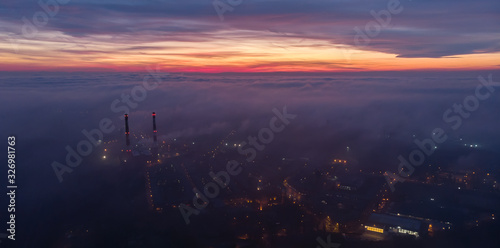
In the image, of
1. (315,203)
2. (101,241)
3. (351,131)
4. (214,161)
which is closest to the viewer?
(101,241)

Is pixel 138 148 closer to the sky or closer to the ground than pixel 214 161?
closer to the sky

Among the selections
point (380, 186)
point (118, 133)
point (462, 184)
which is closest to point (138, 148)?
point (118, 133)

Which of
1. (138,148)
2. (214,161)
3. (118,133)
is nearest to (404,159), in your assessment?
(214,161)

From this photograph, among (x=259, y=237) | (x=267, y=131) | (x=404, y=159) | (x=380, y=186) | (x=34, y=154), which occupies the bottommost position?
(x=259, y=237)

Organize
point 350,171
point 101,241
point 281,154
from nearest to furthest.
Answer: point 101,241
point 350,171
point 281,154

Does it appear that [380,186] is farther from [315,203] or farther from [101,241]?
[101,241]

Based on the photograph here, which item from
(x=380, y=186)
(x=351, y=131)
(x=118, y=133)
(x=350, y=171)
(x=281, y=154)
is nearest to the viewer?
(x=380, y=186)

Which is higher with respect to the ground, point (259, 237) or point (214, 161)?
point (214, 161)

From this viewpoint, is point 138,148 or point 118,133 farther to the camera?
point 118,133

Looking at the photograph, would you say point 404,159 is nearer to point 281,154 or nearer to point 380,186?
point 380,186
